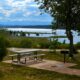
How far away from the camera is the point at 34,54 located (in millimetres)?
16297

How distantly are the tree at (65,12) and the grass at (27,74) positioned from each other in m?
4.36

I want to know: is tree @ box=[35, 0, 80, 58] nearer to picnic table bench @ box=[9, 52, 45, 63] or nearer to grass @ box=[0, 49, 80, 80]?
picnic table bench @ box=[9, 52, 45, 63]

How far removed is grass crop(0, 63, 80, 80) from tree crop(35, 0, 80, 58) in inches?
171

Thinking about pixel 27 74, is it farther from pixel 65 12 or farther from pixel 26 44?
pixel 26 44

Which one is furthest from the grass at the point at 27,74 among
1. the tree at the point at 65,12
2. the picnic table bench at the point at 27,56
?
the tree at the point at 65,12

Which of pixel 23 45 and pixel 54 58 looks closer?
pixel 54 58

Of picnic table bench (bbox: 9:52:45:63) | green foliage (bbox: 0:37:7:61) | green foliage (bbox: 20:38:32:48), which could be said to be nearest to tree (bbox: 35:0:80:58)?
picnic table bench (bbox: 9:52:45:63)

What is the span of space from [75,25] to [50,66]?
3.97 m

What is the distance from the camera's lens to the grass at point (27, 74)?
11.3 metres

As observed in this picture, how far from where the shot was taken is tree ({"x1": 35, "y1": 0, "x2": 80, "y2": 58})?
16.2 meters

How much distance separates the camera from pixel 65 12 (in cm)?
1636

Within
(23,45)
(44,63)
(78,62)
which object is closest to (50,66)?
(44,63)

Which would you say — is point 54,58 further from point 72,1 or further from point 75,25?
point 72,1

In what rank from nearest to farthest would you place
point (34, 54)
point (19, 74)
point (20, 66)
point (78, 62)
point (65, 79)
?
1. point (65, 79)
2. point (19, 74)
3. point (20, 66)
4. point (78, 62)
5. point (34, 54)
